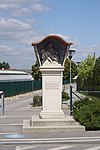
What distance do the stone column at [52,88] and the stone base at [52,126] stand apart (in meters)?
0.67

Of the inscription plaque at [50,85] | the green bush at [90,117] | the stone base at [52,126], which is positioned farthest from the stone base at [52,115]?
the inscription plaque at [50,85]

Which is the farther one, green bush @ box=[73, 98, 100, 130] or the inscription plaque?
the inscription plaque

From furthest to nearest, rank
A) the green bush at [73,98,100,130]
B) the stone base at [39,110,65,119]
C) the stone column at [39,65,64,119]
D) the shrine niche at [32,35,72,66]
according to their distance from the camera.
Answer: the shrine niche at [32,35,72,66] < the stone column at [39,65,64,119] < the stone base at [39,110,65,119] < the green bush at [73,98,100,130]

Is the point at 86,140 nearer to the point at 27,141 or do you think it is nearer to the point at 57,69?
the point at 27,141

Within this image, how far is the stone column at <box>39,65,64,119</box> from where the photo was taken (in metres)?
15.5

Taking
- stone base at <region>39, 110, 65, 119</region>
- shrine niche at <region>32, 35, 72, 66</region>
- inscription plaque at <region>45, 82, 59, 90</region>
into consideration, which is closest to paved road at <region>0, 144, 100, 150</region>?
stone base at <region>39, 110, 65, 119</region>

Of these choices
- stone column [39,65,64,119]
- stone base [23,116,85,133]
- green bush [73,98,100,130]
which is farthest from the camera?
stone column [39,65,64,119]

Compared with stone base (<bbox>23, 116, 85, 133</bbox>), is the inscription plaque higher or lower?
higher

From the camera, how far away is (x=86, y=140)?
12.7 meters

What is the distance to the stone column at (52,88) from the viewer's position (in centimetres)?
1555

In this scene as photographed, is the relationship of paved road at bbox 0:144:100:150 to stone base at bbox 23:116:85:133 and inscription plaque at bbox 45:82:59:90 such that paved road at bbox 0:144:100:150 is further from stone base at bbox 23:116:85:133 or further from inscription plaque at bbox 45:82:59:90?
inscription plaque at bbox 45:82:59:90

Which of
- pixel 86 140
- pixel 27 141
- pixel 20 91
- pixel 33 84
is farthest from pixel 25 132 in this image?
pixel 33 84

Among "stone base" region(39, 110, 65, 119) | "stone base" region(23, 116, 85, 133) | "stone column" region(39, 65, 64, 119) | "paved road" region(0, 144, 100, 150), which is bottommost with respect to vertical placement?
"paved road" region(0, 144, 100, 150)

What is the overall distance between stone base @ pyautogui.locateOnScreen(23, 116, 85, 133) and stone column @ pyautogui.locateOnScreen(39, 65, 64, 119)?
675 mm
